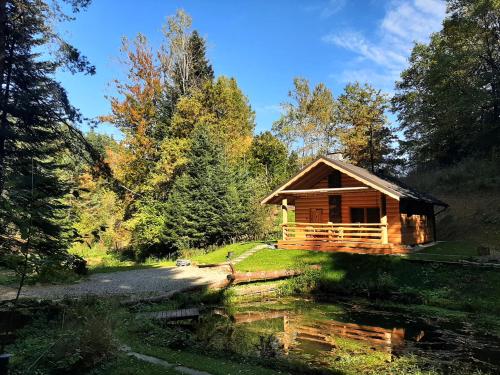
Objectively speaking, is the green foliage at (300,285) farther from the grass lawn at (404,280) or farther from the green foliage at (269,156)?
the green foliage at (269,156)

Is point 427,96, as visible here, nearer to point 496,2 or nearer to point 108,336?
point 496,2

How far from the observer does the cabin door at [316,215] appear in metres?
24.3

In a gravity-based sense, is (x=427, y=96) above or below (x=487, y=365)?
above

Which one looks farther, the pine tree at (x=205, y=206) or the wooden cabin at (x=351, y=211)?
the pine tree at (x=205, y=206)

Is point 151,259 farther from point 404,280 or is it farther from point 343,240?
point 404,280

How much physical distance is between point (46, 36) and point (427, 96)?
34.9m

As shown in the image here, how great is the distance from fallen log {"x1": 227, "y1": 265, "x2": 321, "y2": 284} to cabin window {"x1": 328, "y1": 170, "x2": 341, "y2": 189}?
6.99m

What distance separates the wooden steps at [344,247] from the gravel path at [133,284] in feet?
16.0

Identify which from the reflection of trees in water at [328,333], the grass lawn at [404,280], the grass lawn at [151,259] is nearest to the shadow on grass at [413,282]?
the grass lawn at [404,280]

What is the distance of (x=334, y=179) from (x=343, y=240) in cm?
392

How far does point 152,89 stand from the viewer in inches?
1344

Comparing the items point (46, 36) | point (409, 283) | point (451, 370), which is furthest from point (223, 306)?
point (46, 36)

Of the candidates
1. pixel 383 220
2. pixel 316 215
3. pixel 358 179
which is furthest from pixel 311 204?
pixel 383 220

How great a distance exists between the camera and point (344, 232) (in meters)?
22.3
